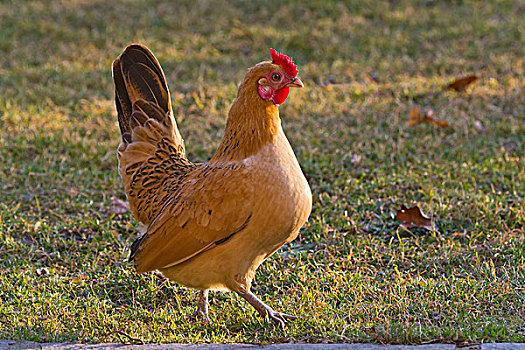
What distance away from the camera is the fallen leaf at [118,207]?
16.8 feet

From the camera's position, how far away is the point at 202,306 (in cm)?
380

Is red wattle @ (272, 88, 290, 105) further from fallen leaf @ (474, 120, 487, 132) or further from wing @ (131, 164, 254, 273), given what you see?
fallen leaf @ (474, 120, 487, 132)

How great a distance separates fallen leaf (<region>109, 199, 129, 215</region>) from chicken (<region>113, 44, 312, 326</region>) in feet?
4.24

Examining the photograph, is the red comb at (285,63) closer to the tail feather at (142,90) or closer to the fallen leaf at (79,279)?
the tail feather at (142,90)

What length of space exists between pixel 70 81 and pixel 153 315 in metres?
4.43

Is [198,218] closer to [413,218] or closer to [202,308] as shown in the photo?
[202,308]

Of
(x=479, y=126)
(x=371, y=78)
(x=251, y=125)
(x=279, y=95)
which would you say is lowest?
(x=479, y=126)

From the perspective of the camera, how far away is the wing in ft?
11.2

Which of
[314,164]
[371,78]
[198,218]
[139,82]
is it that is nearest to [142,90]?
[139,82]

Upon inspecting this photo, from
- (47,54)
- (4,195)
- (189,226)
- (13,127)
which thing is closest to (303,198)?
(189,226)

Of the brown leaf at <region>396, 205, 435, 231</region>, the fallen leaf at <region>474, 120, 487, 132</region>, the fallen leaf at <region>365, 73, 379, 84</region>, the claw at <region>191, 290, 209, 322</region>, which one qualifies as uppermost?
the fallen leaf at <region>365, 73, 379, 84</region>

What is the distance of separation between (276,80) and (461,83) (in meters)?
4.09

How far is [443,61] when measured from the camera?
7797 millimetres

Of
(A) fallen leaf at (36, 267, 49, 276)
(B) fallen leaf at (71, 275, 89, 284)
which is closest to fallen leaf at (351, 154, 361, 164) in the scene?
(B) fallen leaf at (71, 275, 89, 284)
